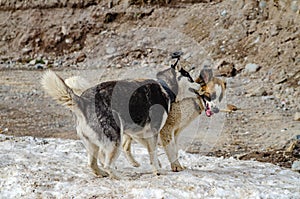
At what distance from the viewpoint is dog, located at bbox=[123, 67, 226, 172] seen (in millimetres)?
6332

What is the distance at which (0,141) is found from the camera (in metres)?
7.56

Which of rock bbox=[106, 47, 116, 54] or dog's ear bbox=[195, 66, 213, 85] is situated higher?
dog's ear bbox=[195, 66, 213, 85]

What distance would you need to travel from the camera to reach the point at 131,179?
5.72m

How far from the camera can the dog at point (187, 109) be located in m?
6.33

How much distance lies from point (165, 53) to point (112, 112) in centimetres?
1043

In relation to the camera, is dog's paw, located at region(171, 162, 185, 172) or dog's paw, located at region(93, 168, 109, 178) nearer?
dog's paw, located at region(93, 168, 109, 178)

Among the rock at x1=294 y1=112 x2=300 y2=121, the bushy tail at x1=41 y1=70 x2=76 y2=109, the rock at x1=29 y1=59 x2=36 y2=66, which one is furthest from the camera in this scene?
the rock at x1=29 y1=59 x2=36 y2=66

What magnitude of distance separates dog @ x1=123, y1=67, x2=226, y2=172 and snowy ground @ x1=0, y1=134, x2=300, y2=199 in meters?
0.26

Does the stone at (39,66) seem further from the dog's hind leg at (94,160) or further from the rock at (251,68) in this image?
the dog's hind leg at (94,160)

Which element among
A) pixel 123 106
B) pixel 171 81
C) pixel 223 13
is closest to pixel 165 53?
pixel 223 13

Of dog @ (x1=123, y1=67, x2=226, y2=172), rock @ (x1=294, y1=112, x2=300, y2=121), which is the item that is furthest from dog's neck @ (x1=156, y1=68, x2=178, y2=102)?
rock @ (x1=294, y1=112, x2=300, y2=121)

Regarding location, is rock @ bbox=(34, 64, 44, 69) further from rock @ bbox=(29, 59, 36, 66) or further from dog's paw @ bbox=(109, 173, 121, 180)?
dog's paw @ bbox=(109, 173, 121, 180)

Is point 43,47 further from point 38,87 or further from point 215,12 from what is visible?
point 215,12

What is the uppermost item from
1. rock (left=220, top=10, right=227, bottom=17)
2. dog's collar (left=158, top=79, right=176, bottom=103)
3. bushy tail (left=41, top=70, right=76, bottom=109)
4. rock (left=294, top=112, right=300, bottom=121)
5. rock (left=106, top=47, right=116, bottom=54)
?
bushy tail (left=41, top=70, right=76, bottom=109)
